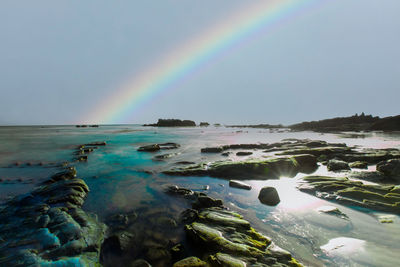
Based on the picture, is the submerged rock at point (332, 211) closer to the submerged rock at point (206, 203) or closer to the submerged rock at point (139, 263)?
the submerged rock at point (206, 203)

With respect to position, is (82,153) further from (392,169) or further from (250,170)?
(392,169)

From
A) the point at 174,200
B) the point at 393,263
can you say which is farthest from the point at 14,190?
the point at 393,263

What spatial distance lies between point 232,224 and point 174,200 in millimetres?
4546

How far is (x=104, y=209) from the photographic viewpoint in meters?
8.99

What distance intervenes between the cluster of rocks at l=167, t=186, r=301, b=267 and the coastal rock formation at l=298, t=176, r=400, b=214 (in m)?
7.28

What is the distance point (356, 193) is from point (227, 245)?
10.1 meters

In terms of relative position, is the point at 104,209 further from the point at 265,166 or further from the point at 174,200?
the point at 265,166

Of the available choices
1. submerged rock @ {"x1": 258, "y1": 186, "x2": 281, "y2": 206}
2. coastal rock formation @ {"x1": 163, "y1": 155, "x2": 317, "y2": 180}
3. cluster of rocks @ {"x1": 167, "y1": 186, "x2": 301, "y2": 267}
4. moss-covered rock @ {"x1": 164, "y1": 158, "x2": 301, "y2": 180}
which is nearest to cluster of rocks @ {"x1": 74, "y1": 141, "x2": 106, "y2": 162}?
coastal rock formation @ {"x1": 163, "y1": 155, "x2": 317, "y2": 180}

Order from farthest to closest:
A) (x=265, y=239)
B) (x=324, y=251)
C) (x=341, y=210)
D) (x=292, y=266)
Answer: (x=341, y=210), (x=265, y=239), (x=324, y=251), (x=292, y=266)

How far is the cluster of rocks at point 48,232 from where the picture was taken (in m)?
5.12

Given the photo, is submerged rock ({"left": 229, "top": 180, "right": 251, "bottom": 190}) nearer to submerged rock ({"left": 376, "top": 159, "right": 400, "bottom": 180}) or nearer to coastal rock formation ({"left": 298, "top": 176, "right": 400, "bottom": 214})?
coastal rock formation ({"left": 298, "top": 176, "right": 400, "bottom": 214})

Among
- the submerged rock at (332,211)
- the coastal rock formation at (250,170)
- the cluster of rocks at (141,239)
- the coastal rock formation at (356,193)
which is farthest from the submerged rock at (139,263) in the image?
the coastal rock formation at (356,193)

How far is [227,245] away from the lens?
551 cm

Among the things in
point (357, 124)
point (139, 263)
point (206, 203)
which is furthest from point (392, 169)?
point (357, 124)
